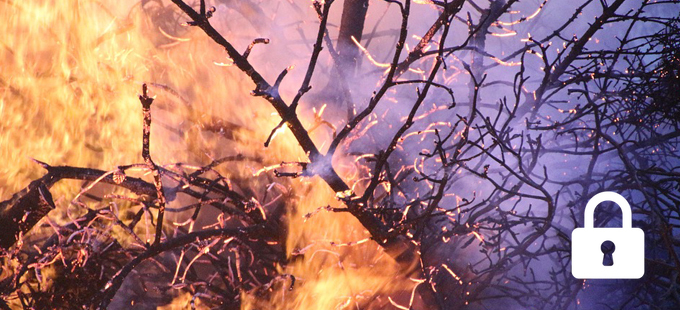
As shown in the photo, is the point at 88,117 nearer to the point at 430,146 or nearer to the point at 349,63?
the point at 349,63

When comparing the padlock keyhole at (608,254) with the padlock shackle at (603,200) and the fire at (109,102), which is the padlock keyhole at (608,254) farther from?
the fire at (109,102)

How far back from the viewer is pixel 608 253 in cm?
292

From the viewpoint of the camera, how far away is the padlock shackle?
318 cm

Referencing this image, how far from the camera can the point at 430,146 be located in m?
3.62

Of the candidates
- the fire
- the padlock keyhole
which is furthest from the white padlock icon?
the fire

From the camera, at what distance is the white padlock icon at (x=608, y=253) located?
2920 millimetres

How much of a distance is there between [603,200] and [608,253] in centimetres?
49

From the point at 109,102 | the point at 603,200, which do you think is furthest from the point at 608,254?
the point at 109,102

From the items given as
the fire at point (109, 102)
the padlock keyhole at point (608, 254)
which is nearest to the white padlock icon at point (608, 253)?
the padlock keyhole at point (608, 254)

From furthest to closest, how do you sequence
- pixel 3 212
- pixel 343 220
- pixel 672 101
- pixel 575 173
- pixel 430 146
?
pixel 575 173 → pixel 430 146 → pixel 343 220 → pixel 672 101 → pixel 3 212

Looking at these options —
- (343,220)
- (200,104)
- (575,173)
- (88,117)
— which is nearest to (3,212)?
(88,117)

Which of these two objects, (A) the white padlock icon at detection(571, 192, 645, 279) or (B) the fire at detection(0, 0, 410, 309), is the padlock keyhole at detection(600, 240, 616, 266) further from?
(B) the fire at detection(0, 0, 410, 309)

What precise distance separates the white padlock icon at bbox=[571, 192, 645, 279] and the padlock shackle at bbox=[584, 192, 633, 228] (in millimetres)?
32

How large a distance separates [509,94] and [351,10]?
1.82 m
